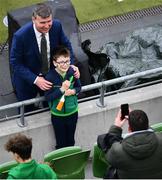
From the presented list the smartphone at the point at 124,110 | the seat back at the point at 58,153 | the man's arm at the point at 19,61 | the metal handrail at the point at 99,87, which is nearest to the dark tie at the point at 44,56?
the man's arm at the point at 19,61

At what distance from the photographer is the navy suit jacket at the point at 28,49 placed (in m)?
6.20

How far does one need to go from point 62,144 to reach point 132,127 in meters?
1.62

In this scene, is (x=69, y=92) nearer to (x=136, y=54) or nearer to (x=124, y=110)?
(x=124, y=110)

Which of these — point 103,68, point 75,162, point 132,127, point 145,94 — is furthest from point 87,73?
point 132,127

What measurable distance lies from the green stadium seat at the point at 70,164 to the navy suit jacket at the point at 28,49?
911 millimetres

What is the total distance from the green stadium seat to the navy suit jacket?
2.99ft

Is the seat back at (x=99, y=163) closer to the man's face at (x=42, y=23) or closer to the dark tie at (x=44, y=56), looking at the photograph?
the dark tie at (x=44, y=56)

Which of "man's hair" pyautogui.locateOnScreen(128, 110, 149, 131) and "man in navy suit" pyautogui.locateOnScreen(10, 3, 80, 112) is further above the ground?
"man in navy suit" pyautogui.locateOnScreen(10, 3, 80, 112)

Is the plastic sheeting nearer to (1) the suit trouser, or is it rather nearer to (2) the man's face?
(1) the suit trouser

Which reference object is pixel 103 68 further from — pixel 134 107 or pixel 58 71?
pixel 58 71

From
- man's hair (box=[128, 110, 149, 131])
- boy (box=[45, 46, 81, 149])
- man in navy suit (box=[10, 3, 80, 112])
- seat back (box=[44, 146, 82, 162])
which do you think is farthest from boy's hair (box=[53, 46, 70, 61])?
man's hair (box=[128, 110, 149, 131])

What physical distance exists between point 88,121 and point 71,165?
2.71ft

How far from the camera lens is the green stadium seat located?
591 centimetres

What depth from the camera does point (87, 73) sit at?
727cm
